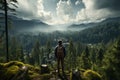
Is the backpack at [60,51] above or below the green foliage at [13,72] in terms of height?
above

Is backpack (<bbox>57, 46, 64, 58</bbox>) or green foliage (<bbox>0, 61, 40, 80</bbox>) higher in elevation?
backpack (<bbox>57, 46, 64, 58</bbox>)

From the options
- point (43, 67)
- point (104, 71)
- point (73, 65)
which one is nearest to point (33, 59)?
point (73, 65)

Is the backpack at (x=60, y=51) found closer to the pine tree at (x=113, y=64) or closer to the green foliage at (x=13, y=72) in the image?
the green foliage at (x=13, y=72)

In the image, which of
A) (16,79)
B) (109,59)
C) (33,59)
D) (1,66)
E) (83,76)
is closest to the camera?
(16,79)

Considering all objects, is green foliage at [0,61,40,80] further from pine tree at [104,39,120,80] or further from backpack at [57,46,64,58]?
pine tree at [104,39,120,80]

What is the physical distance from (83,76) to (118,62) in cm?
2243

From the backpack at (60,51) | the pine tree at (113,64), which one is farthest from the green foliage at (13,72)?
the pine tree at (113,64)

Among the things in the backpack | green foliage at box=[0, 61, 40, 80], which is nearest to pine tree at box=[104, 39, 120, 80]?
the backpack

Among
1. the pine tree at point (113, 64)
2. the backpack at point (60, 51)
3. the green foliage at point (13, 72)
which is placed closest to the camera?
the green foliage at point (13, 72)

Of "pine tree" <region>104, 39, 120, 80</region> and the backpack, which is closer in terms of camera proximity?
the backpack

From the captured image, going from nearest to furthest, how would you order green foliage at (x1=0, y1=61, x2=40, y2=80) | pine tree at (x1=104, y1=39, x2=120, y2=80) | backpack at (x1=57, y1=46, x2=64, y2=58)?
green foliage at (x1=0, y1=61, x2=40, y2=80), backpack at (x1=57, y1=46, x2=64, y2=58), pine tree at (x1=104, y1=39, x2=120, y2=80)

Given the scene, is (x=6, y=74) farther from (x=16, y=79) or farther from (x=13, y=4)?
(x=13, y=4)

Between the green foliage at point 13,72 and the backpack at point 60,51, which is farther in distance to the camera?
the backpack at point 60,51

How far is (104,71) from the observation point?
4328cm
